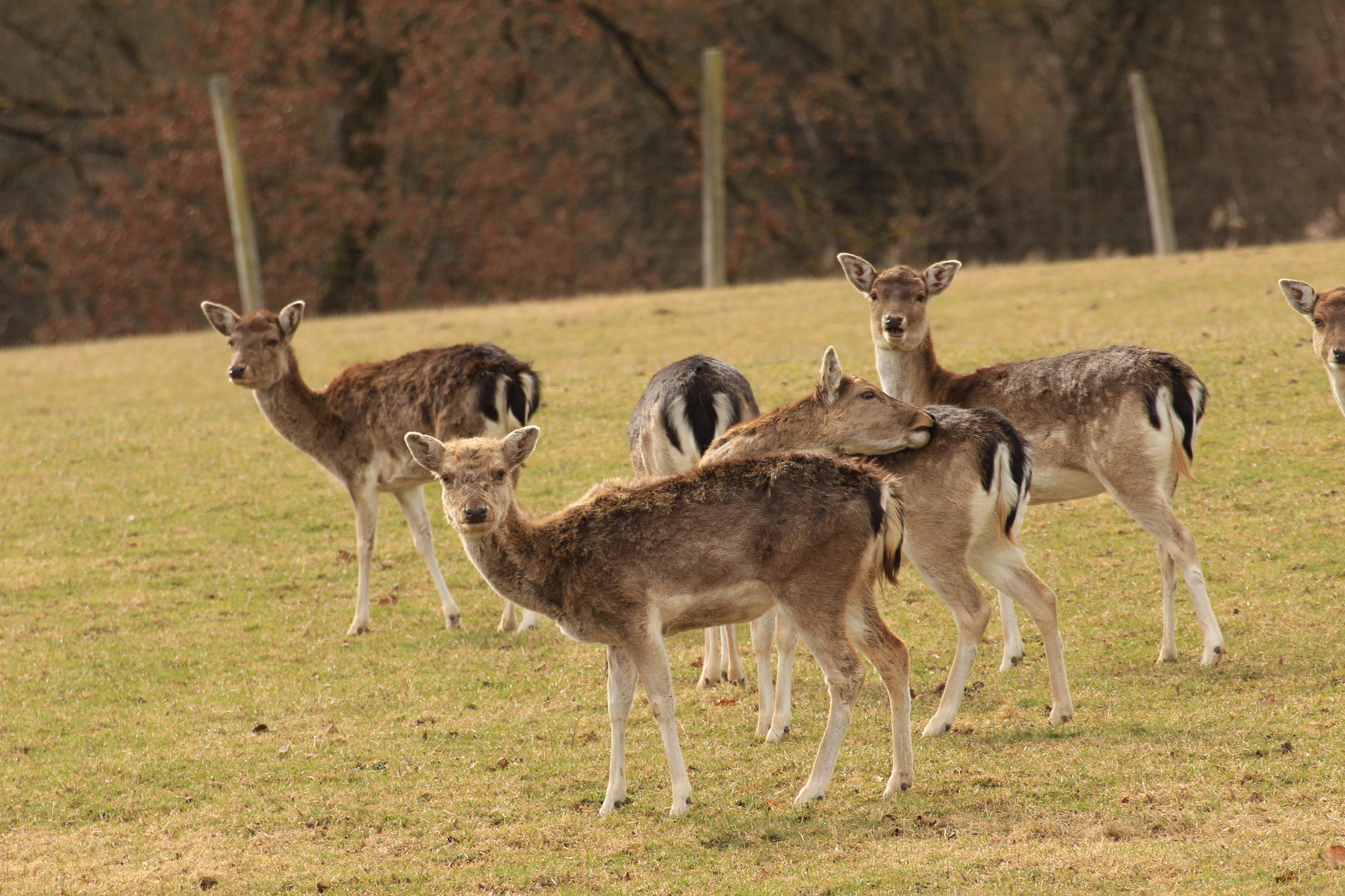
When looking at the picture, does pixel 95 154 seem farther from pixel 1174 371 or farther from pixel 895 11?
pixel 1174 371

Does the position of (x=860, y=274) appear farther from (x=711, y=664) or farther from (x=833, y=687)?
(x=833, y=687)

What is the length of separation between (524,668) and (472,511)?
7.75ft

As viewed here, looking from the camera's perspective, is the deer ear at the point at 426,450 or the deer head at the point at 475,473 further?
the deer ear at the point at 426,450

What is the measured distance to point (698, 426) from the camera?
7.95m

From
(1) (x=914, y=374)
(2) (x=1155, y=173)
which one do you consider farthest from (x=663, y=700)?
(2) (x=1155, y=173)

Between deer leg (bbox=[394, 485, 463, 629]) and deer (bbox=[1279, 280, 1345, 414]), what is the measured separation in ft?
18.6

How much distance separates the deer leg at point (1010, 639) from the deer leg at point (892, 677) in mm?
1823

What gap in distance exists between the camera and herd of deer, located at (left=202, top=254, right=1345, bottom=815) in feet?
20.0

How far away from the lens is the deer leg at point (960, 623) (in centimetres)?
685

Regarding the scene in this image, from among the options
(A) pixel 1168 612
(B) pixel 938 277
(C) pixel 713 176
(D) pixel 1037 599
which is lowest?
(A) pixel 1168 612

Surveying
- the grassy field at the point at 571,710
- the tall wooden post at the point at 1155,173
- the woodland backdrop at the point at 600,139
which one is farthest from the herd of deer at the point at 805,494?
the woodland backdrop at the point at 600,139

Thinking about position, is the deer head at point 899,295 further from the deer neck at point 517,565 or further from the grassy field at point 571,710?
the deer neck at point 517,565

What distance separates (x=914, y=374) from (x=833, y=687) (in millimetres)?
3334

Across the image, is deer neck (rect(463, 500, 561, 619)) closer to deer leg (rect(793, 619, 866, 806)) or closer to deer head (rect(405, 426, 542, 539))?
deer head (rect(405, 426, 542, 539))
